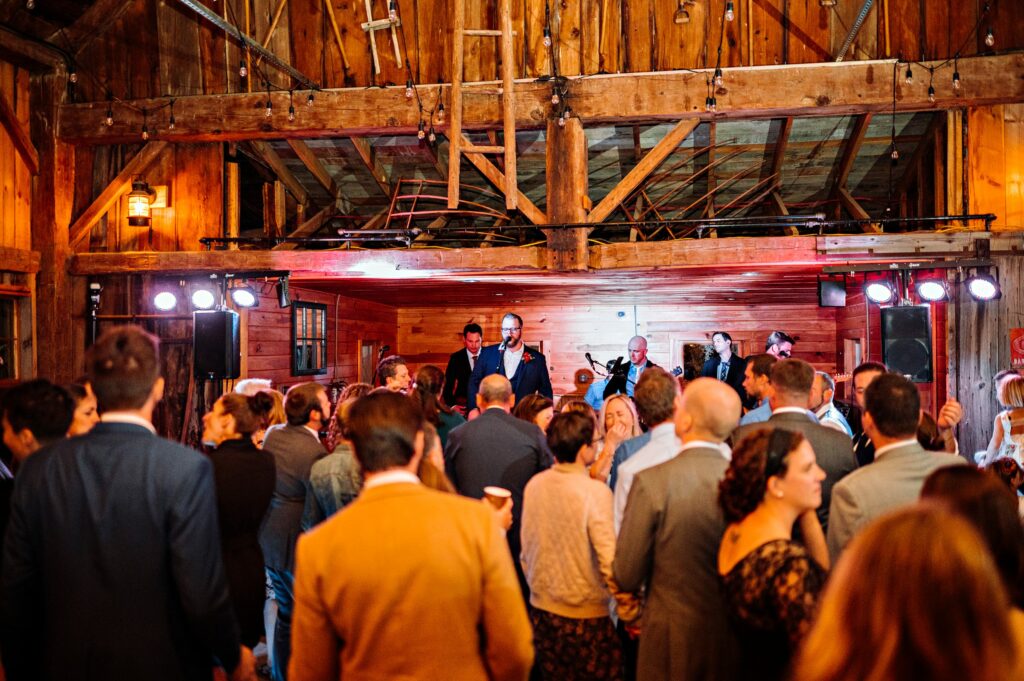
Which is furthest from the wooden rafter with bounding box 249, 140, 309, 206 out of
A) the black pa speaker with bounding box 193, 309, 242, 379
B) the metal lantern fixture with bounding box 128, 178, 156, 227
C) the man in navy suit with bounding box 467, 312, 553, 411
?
the man in navy suit with bounding box 467, 312, 553, 411

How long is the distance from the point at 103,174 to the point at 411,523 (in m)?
8.62

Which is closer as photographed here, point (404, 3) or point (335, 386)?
point (404, 3)

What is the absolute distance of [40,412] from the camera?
114 inches

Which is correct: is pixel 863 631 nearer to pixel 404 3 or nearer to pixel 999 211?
pixel 999 211

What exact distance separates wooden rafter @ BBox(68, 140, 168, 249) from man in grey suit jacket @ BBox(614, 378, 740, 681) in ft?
25.4

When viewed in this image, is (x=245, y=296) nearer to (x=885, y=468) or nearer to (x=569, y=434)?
(x=569, y=434)

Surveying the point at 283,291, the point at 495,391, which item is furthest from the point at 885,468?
the point at 283,291

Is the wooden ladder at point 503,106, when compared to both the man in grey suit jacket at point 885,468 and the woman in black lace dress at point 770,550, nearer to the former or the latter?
the man in grey suit jacket at point 885,468

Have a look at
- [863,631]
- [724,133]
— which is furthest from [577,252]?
[863,631]

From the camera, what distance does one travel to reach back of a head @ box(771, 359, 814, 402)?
3730 mm

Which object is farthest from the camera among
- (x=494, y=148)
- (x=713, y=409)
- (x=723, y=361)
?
(x=723, y=361)

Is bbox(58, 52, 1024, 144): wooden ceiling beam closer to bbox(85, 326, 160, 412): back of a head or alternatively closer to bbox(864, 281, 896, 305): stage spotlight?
bbox(864, 281, 896, 305): stage spotlight

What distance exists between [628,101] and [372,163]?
3647 millimetres

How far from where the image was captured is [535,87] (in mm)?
7637
